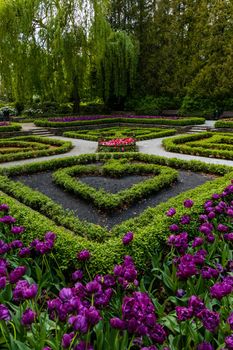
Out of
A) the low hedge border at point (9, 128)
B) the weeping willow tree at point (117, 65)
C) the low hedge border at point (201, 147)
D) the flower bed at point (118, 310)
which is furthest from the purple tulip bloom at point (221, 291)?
the weeping willow tree at point (117, 65)

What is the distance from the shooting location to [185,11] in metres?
22.4

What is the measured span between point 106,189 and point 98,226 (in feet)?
6.50

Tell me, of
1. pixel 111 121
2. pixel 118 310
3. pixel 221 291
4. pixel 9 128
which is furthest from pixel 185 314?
pixel 111 121

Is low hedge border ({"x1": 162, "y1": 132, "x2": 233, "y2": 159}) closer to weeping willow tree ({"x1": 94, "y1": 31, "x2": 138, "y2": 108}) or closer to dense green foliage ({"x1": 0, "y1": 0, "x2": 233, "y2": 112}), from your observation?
dense green foliage ({"x1": 0, "y1": 0, "x2": 233, "y2": 112})

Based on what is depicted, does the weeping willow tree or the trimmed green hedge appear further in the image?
the weeping willow tree

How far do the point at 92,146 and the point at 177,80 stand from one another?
12.6m

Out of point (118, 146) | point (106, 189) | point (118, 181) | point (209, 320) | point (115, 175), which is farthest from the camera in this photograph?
point (118, 146)

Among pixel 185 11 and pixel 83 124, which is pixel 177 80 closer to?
pixel 185 11

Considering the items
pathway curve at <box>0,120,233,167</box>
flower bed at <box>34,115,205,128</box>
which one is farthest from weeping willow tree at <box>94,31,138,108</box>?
pathway curve at <box>0,120,233,167</box>

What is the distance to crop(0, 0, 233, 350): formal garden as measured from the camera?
6.31 feet

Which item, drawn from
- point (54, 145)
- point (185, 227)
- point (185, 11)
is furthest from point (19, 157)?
point (185, 11)

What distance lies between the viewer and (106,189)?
6.29 meters

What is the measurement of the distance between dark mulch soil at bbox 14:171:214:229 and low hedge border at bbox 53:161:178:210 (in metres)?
0.11

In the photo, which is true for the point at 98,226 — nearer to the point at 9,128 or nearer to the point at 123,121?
the point at 9,128
